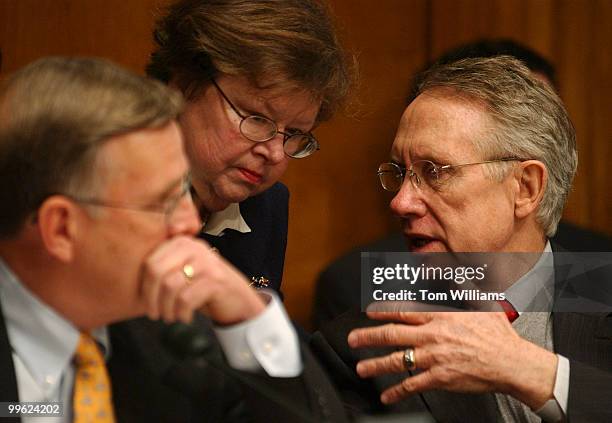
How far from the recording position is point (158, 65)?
196 cm

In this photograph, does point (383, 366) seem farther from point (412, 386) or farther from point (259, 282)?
point (259, 282)

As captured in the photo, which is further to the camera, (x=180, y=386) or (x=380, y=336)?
(x=380, y=336)

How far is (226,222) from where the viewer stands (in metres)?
1.98

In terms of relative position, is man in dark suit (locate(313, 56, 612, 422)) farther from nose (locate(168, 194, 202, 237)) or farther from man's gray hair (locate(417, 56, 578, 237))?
nose (locate(168, 194, 202, 237))

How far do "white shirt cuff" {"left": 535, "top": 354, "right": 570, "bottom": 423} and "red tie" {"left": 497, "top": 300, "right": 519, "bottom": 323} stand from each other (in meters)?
0.21

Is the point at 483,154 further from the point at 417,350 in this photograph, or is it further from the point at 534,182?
the point at 417,350

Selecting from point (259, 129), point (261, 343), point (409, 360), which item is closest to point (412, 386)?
point (409, 360)

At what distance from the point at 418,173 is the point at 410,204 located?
7 cm

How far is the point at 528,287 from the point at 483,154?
0.29m

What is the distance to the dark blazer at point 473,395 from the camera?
1.73 meters

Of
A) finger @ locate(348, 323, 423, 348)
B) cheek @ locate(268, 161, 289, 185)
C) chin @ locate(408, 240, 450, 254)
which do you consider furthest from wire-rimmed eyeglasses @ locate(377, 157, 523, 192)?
finger @ locate(348, 323, 423, 348)

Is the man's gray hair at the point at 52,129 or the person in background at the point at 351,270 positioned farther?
the person in background at the point at 351,270

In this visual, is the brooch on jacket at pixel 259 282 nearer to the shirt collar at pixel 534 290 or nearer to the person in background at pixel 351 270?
the person in background at pixel 351 270

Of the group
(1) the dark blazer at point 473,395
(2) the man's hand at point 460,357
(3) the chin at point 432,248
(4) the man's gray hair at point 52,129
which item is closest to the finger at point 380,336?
(2) the man's hand at point 460,357
